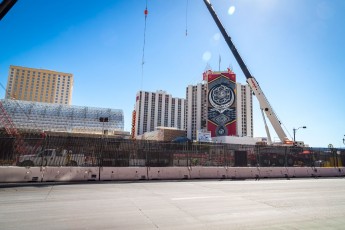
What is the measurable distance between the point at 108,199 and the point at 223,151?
12.6m

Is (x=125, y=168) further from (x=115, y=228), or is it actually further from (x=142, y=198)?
(x=115, y=228)

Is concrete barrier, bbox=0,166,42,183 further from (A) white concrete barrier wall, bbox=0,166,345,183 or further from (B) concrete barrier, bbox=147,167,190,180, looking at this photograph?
(B) concrete barrier, bbox=147,167,190,180

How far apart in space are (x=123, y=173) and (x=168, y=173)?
10.3 feet

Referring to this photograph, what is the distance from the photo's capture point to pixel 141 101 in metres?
141

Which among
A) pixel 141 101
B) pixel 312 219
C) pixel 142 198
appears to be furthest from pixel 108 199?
pixel 141 101

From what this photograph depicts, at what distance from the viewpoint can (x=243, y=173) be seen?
19500 mm

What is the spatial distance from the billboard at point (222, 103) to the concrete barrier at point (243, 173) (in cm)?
8780

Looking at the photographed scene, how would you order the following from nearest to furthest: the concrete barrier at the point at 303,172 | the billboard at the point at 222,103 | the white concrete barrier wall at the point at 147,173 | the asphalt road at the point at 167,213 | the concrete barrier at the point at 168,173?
the asphalt road at the point at 167,213 → the white concrete barrier wall at the point at 147,173 → the concrete barrier at the point at 168,173 → the concrete barrier at the point at 303,172 → the billboard at the point at 222,103

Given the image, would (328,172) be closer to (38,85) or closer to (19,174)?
(19,174)

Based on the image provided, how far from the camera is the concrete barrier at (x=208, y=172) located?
17.8m

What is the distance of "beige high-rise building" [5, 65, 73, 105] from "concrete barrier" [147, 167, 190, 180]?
17143 cm

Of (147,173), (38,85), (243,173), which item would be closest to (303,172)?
(243,173)

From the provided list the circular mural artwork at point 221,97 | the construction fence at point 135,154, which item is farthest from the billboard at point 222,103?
the construction fence at point 135,154

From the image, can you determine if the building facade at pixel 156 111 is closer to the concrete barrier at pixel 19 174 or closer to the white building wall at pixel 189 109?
the white building wall at pixel 189 109
